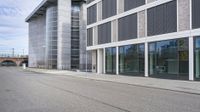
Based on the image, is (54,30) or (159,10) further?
(54,30)

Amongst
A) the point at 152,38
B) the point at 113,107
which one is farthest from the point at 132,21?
the point at 113,107

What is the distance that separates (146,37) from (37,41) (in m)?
58.2

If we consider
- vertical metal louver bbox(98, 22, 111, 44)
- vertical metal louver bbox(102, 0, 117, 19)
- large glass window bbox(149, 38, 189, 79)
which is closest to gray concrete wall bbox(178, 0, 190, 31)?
large glass window bbox(149, 38, 189, 79)

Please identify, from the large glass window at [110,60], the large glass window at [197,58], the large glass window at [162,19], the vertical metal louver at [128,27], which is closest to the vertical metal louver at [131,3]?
the vertical metal louver at [128,27]

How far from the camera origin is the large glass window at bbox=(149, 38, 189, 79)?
26.5 metres

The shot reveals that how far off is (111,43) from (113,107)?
3034 centimetres

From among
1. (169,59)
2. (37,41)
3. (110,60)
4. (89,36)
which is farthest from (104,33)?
(37,41)

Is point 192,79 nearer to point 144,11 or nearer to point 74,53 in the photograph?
point 144,11

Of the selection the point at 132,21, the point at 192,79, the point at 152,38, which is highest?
the point at 132,21

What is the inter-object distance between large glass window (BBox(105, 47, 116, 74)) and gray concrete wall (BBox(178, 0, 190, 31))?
47.3 ft

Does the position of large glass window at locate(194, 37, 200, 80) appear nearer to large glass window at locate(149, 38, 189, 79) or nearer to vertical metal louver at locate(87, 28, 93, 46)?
large glass window at locate(149, 38, 189, 79)

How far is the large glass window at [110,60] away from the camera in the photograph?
4006 cm

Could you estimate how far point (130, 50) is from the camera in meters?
35.8

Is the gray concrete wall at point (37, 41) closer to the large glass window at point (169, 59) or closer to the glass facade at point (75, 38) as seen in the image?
the glass facade at point (75, 38)
